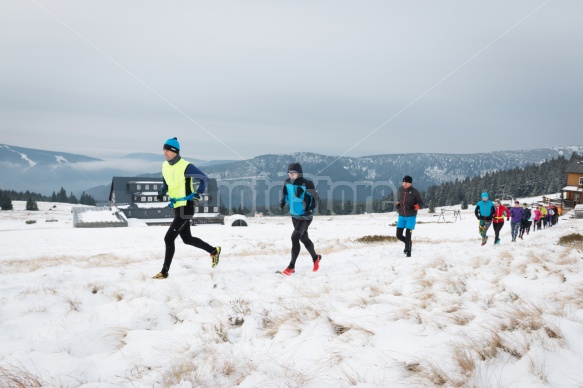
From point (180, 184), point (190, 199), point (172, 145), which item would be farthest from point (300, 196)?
point (172, 145)

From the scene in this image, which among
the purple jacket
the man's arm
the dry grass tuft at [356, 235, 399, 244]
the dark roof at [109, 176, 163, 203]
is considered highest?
the dark roof at [109, 176, 163, 203]

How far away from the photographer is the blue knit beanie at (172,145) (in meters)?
7.33

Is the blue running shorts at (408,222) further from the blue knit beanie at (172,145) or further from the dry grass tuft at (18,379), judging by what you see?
the dry grass tuft at (18,379)

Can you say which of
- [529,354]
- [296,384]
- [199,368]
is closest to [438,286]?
[529,354]

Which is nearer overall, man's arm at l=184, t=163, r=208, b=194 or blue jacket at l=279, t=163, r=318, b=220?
man's arm at l=184, t=163, r=208, b=194

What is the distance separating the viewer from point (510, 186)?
4774 inches

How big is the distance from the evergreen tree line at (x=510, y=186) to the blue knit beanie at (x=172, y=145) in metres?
116

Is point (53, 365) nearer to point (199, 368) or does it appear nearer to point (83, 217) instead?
point (199, 368)

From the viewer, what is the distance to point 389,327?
11.7 ft

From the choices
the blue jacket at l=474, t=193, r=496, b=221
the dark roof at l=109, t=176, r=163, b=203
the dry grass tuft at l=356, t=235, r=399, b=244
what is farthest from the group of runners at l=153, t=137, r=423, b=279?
the dark roof at l=109, t=176, r=163, b=203

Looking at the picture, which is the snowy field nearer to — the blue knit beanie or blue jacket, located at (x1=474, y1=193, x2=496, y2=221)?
the blue knit beanie

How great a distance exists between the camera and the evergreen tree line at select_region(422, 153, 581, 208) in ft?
383

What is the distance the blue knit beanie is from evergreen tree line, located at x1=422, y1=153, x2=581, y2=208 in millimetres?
116414

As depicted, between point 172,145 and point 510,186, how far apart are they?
140 meters
